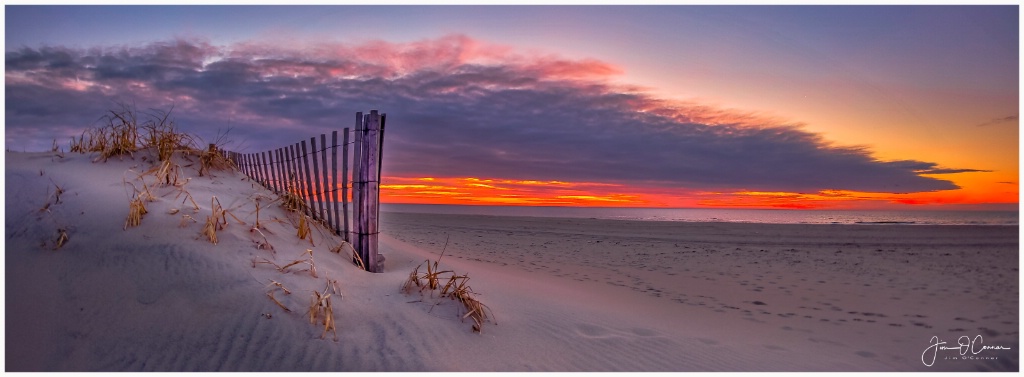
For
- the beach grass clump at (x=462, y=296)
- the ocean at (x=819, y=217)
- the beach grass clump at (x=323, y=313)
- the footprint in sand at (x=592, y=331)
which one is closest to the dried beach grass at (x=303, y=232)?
the beach grass clump at (x=462, y=296)

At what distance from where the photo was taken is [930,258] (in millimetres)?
11750

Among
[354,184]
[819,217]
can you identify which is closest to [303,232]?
[354,184]

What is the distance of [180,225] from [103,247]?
640 millimetres

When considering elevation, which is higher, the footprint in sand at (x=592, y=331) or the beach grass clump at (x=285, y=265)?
the beach grass clump at (x=285, y=265)

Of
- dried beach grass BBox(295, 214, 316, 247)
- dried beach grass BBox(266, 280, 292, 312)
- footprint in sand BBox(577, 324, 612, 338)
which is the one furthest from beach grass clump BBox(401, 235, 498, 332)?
dried beach grass BBox(295, 214, 316, 247)

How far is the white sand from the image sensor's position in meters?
4.10

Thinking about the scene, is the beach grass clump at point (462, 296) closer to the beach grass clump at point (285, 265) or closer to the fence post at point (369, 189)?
the beach grass clump at point (285, 265)

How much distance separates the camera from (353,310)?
467 cm

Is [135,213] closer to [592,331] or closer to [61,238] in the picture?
[61,238]

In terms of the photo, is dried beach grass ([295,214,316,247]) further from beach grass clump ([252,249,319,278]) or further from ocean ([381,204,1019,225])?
ocean ([381,204,1019,225])

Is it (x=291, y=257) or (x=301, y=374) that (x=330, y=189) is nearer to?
(x=291, y=257)

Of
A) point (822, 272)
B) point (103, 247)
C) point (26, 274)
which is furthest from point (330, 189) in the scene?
point (822, 272)

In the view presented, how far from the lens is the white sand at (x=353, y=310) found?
4.10 metres

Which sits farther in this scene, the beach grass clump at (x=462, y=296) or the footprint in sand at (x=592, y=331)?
the footprint in sand at (x=592, y=331)
